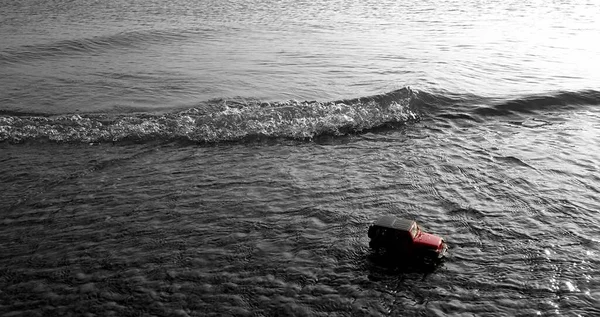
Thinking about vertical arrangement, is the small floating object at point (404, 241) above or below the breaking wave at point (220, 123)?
above

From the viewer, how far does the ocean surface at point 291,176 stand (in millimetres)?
9367

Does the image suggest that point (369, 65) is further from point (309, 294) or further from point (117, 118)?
point (309, 294)

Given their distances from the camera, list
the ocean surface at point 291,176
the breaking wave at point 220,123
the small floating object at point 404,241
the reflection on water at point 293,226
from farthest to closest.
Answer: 1. the breaking wave at point 220,123
2. the small floating object at point 404,241
3. the ocean surface at point 291,176
4. the reflection on water at point 293,226

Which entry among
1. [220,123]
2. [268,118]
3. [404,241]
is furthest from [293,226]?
[268,118]

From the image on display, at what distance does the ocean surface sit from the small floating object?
28cm

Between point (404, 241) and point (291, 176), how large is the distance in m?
4.76

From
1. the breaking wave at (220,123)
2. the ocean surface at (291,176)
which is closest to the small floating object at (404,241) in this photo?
the ocean surface at (291,176)

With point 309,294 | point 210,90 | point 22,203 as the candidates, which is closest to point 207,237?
point 309,294

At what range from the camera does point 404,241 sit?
31.7ft

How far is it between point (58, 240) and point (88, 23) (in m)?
27.5

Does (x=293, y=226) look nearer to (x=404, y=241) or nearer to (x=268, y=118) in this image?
(x=404, y=241)

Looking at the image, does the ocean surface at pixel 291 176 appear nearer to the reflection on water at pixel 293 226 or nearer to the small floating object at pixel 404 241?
the reflection on water at pixel 293 226

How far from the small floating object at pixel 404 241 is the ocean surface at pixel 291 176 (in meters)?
0.28

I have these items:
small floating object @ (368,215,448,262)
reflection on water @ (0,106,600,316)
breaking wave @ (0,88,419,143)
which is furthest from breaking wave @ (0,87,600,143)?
small floating object @ (368,215,448,262)
